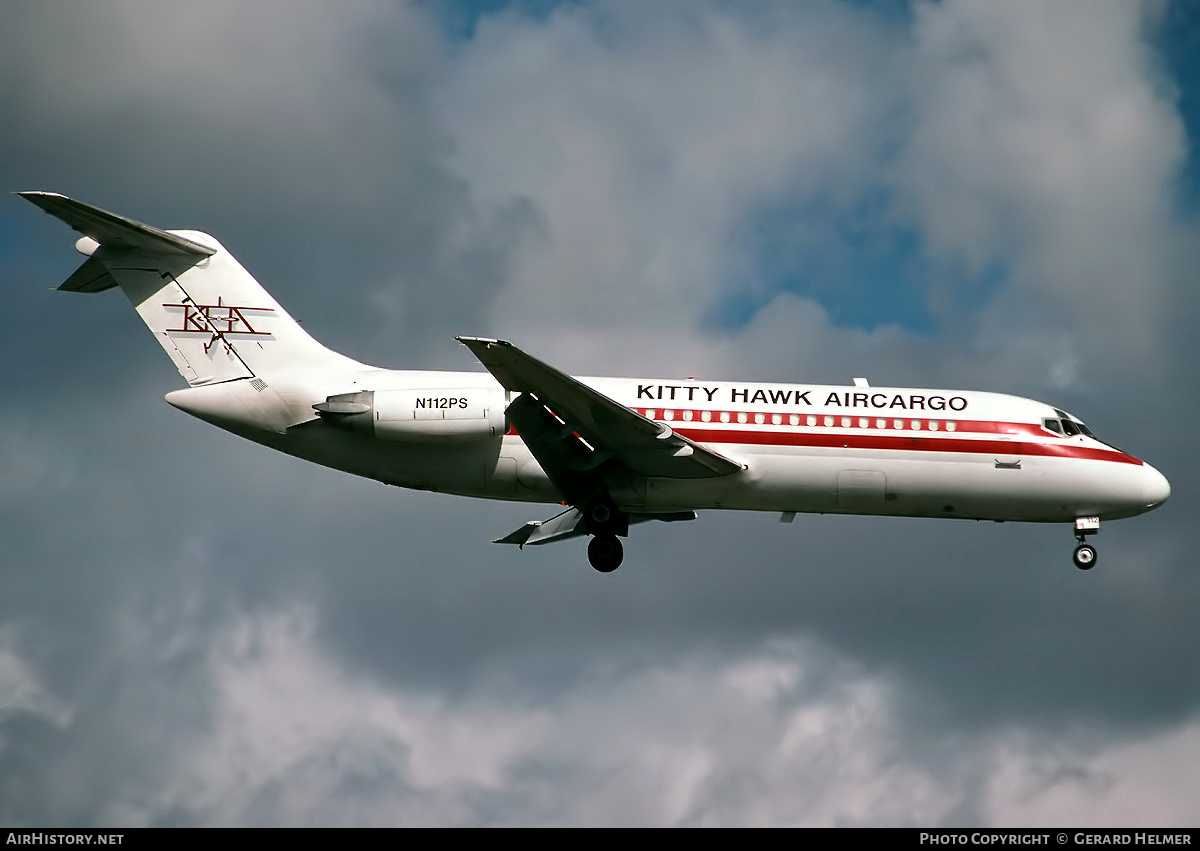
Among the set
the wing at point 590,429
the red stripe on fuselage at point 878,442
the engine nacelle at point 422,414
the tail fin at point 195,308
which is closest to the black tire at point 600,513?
the wing at point 590,429

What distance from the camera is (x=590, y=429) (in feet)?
100

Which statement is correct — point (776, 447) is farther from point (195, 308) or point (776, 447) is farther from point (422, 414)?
point (195, 308)

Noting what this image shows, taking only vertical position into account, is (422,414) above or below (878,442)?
below

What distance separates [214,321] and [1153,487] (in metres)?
21.4

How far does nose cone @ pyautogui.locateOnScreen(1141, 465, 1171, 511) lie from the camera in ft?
108

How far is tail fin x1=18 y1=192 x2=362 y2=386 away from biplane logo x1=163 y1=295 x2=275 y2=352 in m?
0.02

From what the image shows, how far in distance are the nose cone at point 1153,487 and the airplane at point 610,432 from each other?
0.04 m

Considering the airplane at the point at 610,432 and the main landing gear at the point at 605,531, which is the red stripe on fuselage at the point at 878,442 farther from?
the main landing gear at the point at 605,531

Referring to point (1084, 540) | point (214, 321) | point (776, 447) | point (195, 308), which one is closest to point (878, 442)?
point (776, 447)

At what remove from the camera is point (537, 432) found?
3078cm

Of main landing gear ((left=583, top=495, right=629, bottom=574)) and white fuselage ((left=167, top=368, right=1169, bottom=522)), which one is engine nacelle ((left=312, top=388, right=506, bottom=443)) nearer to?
white fuselage ((left=167, top=368, right=1169, bottom=522))

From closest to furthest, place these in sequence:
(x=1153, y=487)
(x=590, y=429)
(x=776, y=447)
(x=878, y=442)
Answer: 1. (x=590, y=429)
2. (x=776, y=447)
3. (x=878, y=442)
4. (x=1153, y=487)

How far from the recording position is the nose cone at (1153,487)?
32.9 metres
